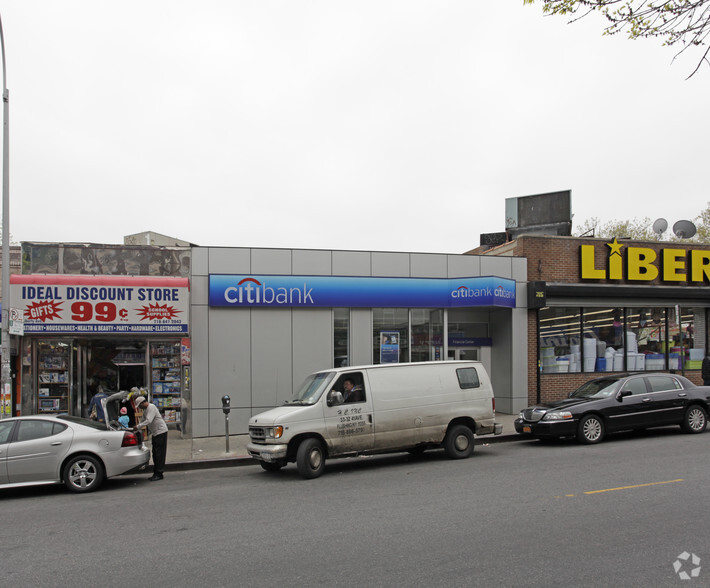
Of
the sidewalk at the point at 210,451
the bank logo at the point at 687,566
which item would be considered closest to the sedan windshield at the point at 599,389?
the sidewalk at the point at 210,451

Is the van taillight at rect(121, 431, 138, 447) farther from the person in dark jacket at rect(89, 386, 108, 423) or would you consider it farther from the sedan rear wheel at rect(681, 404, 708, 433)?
the sedan rear wheel at rect(681, 404, 708, 433)

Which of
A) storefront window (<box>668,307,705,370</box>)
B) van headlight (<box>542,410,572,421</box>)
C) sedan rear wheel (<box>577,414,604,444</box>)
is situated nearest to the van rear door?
van headlight (<box>542,410,572,421</box>)

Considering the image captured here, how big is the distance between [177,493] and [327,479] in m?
2.49

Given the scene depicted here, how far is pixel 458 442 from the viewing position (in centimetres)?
1179

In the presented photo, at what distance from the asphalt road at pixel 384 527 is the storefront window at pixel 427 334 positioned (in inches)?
270

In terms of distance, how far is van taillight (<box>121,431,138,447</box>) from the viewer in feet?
33.0

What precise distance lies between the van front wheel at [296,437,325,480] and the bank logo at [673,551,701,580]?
6.11 m

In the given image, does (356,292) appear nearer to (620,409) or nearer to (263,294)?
(263,294)

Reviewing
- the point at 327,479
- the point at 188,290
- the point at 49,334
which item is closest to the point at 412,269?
the point at 188,290

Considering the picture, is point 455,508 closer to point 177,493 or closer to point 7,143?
point 177,493

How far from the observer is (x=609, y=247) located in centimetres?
1920

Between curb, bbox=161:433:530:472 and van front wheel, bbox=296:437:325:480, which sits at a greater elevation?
van front wheel, bbox=296:437:325:480

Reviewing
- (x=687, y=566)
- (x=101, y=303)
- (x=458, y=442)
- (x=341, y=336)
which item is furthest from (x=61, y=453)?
(x=687, y=566)

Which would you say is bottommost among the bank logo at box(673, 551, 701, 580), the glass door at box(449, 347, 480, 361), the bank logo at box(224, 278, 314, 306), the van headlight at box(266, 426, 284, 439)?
the bank logo at box(673, 551, 701, 580)
